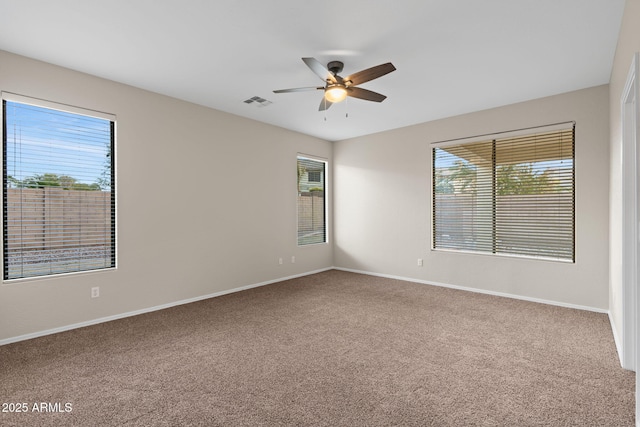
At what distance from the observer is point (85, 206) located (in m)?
3.52

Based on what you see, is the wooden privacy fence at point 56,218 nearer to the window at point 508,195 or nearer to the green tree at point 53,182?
the green tree at point 53,182

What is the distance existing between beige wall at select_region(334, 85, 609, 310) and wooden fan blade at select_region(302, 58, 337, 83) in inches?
113

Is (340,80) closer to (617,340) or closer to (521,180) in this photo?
(521,180)

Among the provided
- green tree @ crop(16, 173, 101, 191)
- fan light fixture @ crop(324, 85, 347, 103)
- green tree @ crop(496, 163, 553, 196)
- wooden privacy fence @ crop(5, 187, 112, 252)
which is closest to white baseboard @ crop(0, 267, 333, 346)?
wooden privacy fence @ crop(5, 187, 112, 252)

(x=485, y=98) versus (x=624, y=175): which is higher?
(x=485, y=98)

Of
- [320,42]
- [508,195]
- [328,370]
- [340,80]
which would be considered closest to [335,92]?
[340,80]

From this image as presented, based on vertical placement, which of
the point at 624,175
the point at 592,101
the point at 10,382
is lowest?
the point at 10,382

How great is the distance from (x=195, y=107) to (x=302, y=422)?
410 cm

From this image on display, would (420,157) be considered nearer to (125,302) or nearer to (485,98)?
(485,98)

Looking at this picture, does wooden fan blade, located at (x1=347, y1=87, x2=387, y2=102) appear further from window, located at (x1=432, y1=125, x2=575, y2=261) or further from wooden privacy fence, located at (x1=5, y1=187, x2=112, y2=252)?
wooden privacy fence, located at (x1=5, y1=187, x2=112, y2=252)

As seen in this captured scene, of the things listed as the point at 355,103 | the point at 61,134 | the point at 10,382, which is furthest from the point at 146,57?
the point at 10,382

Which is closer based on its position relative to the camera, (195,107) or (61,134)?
(61,134)

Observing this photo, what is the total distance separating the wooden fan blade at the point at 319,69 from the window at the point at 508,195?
2.86 meters

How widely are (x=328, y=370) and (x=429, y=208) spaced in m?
3.61
